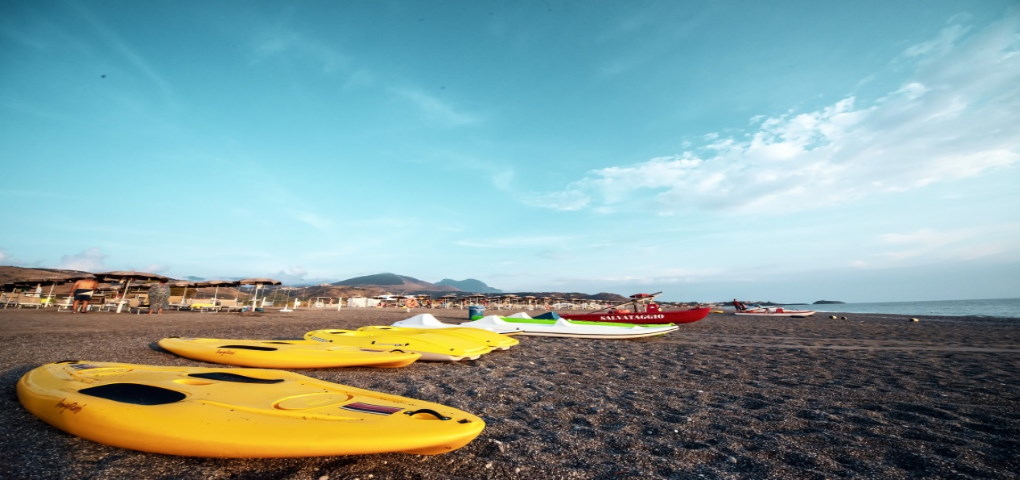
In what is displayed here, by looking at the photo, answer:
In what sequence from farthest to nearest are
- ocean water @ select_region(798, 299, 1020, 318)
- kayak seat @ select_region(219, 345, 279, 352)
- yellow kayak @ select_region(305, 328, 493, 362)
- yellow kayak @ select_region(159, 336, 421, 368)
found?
ocean water @ select_region(798, 299, 1020, 318), yellow kayak @ select_region(305, 328, 493, 362), kayak seat @ select_region(219, 345, 279, 352), yellow kayak @ select_region(159, 336, 421, 368)

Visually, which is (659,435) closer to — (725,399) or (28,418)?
(725,399)

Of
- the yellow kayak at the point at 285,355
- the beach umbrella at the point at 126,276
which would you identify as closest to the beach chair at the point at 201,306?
the beach umbrella at the point at 126,276

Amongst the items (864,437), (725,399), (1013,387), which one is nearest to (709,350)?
(1013,387)

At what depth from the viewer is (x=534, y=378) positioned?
17.1 ft

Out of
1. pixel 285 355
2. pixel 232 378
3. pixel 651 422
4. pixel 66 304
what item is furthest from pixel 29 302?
pixel 651 422

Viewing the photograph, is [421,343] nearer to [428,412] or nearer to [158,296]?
[428,412]

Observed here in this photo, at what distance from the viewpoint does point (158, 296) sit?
55.9 feet

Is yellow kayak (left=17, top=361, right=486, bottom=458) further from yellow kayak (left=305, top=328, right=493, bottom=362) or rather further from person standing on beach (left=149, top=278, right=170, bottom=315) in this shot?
person standing on beach (left=149, top=278, right=170, bottom=315)

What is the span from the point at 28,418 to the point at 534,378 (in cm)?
449

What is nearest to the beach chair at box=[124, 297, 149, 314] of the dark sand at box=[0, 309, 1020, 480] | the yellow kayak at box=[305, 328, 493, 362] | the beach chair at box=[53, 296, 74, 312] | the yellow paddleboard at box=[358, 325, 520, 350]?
the beach chair at box=[53, 296, 74, 312]

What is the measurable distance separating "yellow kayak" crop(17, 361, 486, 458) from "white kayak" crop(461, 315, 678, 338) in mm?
7441

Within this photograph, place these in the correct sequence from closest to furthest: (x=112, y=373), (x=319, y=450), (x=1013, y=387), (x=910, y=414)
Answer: (x=319, y=450), (x=112, y=373), (x=910, y=414), (x=1013, y=387)

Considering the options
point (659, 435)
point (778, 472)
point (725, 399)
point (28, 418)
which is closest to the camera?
point (778, 472)

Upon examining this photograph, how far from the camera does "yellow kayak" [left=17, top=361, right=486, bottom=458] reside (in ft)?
6.57
